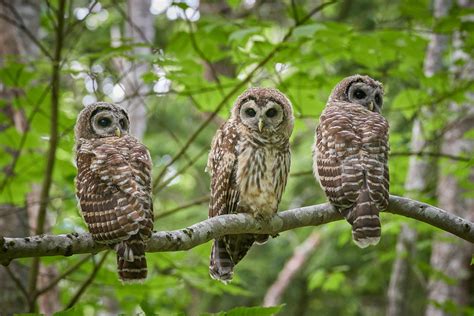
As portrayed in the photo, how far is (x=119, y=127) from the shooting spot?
158 inches

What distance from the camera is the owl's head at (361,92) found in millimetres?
4680

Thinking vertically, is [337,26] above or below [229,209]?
Answer: above

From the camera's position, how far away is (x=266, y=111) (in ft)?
13.5

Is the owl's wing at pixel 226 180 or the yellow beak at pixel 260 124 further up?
the yellow beak at pixel 260 124

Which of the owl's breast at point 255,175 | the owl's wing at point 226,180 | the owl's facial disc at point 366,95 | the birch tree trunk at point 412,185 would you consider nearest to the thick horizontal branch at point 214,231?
the owl's breast at point 255,175

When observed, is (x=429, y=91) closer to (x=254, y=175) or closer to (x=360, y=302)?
(x=254, y=175)

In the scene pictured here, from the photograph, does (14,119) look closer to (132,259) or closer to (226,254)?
(226,254)

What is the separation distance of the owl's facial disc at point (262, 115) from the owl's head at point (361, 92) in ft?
2.53

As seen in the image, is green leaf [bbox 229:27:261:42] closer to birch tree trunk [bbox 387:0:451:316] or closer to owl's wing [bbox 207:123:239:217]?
owl's wing [bbox 207:123:239:217]

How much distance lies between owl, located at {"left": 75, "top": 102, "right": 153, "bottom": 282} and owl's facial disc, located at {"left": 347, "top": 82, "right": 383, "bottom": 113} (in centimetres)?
170

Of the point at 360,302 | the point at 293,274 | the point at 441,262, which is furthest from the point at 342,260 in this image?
the point at 441,262

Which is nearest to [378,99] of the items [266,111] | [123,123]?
[266,111]

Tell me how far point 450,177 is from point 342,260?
3.25m

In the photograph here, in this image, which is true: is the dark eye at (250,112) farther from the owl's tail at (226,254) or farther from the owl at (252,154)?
the owl's tail at (226,254)
